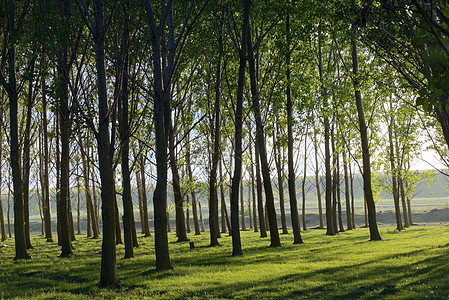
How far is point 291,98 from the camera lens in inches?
988

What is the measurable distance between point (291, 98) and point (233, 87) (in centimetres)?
559

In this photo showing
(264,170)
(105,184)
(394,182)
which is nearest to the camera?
(105,184)

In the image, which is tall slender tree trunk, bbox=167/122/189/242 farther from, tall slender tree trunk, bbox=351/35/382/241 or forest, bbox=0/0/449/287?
tall slender tree trunk, bbox=351/35/382/241

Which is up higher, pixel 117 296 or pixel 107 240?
pixel 107 240

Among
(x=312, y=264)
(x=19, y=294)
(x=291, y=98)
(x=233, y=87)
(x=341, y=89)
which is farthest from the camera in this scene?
(x=291, y=98)

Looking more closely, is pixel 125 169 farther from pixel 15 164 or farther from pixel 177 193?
pixel 177 193

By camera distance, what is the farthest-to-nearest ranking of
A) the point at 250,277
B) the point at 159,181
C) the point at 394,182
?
the point at 394,182 → the point at 159,181 → the point at 250,277

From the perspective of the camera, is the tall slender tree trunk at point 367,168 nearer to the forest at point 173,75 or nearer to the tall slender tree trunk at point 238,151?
the forest at point 173,75

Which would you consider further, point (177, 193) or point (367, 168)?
point (177, 193)

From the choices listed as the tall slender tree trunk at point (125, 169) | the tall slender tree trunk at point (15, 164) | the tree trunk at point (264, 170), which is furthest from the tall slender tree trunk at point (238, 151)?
the tall slender tree trunk at point (15, 164)

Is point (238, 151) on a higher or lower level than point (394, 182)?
higher

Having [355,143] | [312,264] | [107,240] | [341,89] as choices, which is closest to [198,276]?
[107,240]

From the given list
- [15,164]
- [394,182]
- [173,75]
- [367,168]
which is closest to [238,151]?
[173,75]

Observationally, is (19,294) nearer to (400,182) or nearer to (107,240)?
(107,240)
